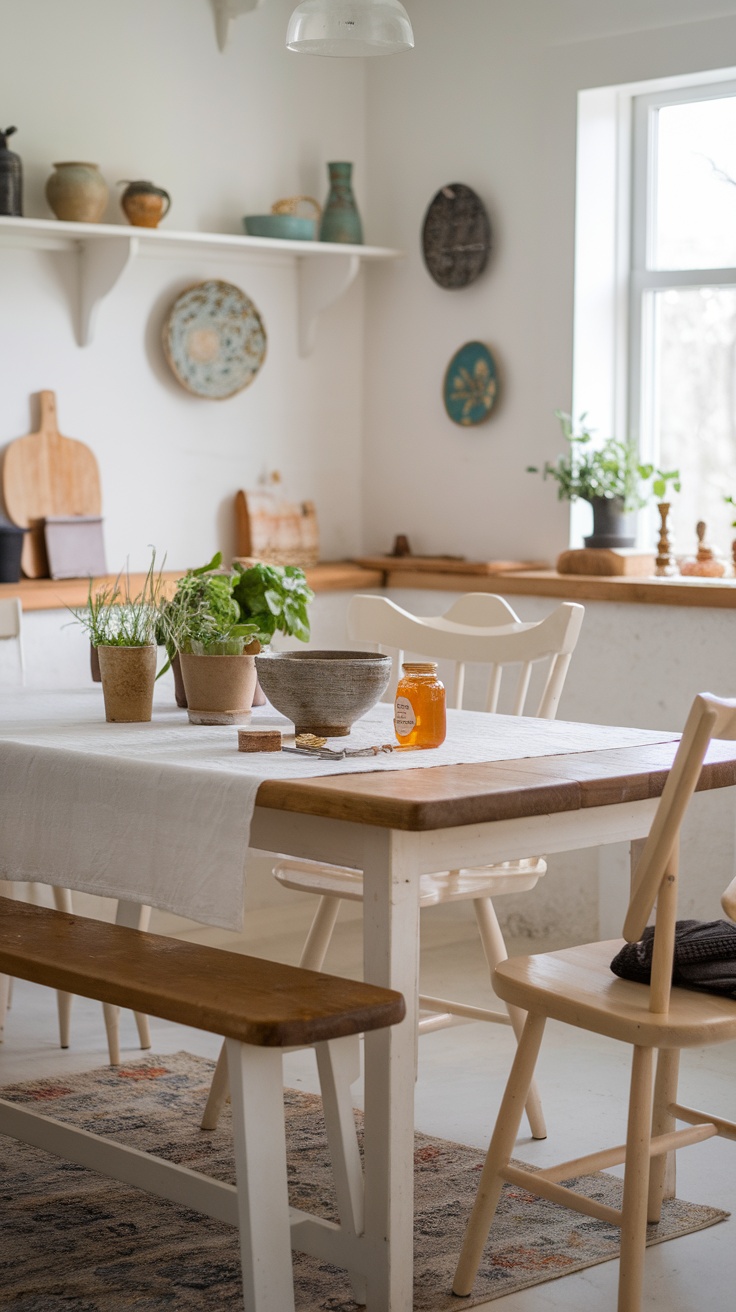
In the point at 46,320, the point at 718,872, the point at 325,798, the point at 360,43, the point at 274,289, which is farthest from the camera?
the point at 274,289

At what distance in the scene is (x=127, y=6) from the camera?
4168 mm

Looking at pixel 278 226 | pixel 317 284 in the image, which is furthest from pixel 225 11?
pixel 317 284

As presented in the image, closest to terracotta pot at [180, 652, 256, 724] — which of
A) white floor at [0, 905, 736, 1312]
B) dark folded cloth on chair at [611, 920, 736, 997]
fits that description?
dark folded cloth on chair at [611, 920, 736, 997]

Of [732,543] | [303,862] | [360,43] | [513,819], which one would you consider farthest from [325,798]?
[732,543]

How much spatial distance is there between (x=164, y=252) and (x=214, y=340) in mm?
273

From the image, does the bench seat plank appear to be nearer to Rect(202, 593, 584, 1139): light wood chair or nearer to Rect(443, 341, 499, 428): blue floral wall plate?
Rect(202, 593, 584, 1139): light wood chair

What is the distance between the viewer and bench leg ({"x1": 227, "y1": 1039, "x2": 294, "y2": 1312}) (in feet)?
5.99

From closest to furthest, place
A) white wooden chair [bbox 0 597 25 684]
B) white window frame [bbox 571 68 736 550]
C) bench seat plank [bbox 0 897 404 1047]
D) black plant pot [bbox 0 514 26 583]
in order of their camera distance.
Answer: bench seat plank [bbox 0 897 404 1047] < white wooden chair [bbox 0 597 25 684] < black plant pot [bbox 0 514 26 583] < white window frame [bbox 571 68 736 550]

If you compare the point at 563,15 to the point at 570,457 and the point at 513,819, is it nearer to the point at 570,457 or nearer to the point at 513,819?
the point at 570,457

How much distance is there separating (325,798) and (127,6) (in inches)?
118

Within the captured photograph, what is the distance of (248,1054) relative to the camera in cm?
182

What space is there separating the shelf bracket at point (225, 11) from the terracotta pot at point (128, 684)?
2447 mm

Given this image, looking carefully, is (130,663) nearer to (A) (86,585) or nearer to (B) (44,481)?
(A) (86,585)

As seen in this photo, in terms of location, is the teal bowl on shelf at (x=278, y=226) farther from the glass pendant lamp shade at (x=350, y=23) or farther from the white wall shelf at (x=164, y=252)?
the glass pendant lamp shade at (x=350, y=23)
